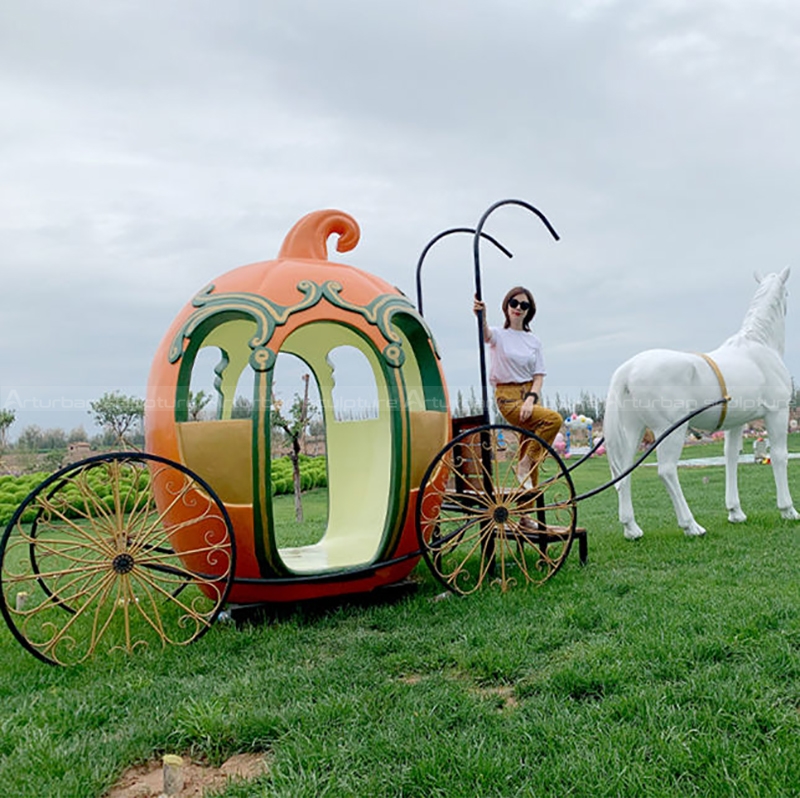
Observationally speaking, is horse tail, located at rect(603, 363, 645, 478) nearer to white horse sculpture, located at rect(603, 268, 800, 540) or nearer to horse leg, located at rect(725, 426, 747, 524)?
white horse sculpture, located at rect(603, 268, 800, 540)

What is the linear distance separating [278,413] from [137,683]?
747 cm

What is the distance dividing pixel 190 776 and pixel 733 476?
21.5 ft

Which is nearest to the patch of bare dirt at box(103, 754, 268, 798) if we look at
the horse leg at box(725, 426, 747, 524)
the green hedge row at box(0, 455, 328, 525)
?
the horse leg at box(725, 426, 747, 524)

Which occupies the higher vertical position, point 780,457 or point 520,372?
point 520,372

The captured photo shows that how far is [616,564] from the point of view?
582 cm

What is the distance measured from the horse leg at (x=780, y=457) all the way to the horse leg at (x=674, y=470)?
124cm

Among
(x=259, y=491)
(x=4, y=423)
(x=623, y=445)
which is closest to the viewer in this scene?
(x=259, y=491)

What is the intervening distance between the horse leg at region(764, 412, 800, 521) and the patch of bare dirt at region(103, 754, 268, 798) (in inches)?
249

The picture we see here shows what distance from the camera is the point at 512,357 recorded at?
580cm

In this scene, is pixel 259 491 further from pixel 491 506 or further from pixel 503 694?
pixel 503 694

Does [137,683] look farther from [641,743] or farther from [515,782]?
[641,743]

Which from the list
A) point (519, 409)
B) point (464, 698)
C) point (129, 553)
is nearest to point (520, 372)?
point (519, 409)

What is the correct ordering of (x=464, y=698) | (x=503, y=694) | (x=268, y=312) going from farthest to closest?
(x=268, y=312), (x=503, y=694), (x=464, y=698)

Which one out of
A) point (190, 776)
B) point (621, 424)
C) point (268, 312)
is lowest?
point (190, 776)
